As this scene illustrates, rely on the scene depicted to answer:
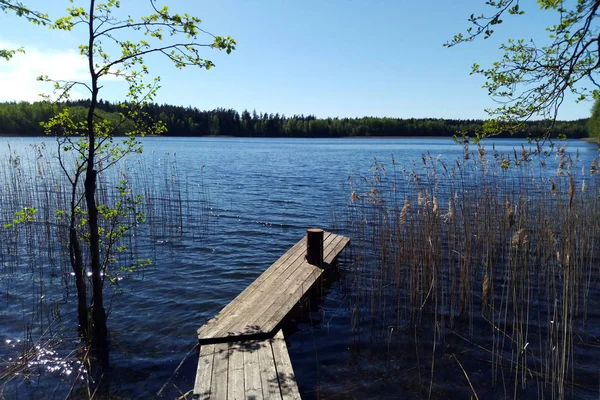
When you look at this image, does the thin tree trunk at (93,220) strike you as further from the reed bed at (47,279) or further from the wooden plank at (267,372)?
the wooden plank at (267,372)

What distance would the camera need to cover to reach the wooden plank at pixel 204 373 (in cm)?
370

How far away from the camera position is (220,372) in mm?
4055

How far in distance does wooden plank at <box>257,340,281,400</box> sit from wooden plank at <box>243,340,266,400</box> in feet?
0.10

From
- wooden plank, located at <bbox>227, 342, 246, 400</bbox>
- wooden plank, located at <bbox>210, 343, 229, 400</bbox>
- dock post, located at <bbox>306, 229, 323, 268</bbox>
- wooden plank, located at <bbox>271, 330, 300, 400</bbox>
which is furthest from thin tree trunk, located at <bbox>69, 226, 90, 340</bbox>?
dock post, located at <bbox>306, 229, 323, 268</bbox>

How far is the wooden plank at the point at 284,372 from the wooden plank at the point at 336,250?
3250 millimetres

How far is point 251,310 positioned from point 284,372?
1640 mm

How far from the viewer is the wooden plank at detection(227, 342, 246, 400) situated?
366cm

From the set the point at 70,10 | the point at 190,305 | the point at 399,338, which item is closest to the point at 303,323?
the point at 399,338

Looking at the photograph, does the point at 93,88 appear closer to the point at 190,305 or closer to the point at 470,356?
the point at 190,305

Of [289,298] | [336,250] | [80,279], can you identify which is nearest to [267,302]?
[289,298]

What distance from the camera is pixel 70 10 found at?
4.30 metres

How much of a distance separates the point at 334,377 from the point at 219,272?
4.23 m

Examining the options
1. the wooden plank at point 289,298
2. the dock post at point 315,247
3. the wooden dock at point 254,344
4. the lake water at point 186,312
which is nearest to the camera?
the wooden dock at point 254,344

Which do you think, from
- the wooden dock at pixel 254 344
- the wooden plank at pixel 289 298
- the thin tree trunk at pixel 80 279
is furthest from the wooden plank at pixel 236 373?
the thin tree trunk at pixel 80 279
